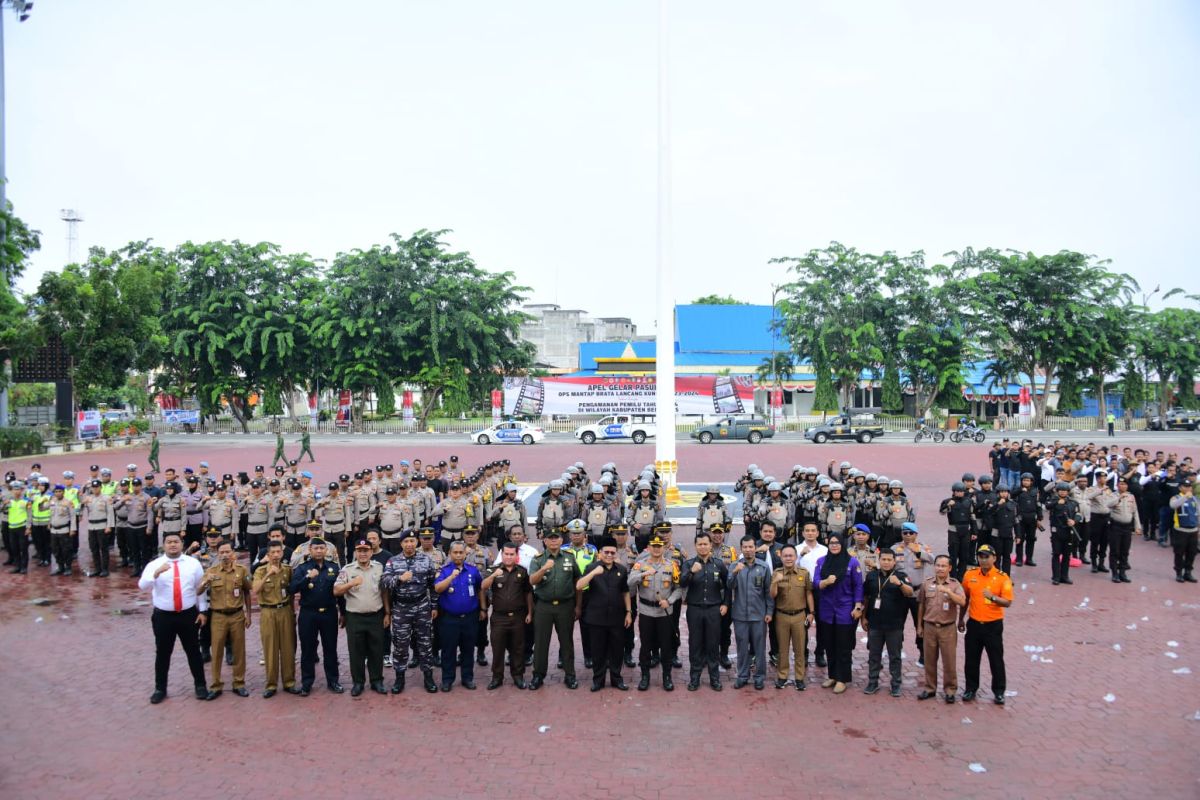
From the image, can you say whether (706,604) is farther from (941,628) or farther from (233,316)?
(233,316)

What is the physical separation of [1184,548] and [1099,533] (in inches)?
39.0

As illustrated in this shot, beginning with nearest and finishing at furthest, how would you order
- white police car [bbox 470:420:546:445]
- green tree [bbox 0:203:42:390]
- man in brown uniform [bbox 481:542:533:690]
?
man in brown uniform [bbox 481:542:533:690] → green tree [bbox 0:203:42:390] → white police car [bbox 470:420:546:445]

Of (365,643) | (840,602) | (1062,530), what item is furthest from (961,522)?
(365,643)

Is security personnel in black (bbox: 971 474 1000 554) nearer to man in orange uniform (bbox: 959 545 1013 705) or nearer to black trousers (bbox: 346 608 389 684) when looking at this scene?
man in orange uniform (bbox: 959 545 1013 705)

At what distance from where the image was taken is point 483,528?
43.3ft

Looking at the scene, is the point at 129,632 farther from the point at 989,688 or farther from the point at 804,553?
the point at 989,688

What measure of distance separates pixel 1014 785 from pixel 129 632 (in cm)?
867

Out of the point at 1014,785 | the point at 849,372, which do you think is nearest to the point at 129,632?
the point at 1014,785

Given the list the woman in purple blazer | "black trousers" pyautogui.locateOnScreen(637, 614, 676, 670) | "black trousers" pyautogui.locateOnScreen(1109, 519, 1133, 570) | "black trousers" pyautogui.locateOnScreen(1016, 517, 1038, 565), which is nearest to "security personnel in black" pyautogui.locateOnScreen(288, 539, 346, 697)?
"black trousers" pyautogui.locateOnScreen(637, 614, 676, 670)

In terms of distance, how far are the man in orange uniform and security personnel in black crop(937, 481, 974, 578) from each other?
446 centimetres

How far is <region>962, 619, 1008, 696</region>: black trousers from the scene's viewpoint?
6.74m

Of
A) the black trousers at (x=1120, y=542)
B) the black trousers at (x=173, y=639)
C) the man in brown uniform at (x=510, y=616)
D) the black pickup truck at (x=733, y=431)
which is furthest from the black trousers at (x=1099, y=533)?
the black pickup truck at (x=733, y=431)

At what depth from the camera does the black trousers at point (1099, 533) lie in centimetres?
1136

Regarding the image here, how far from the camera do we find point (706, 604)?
7168 mm
